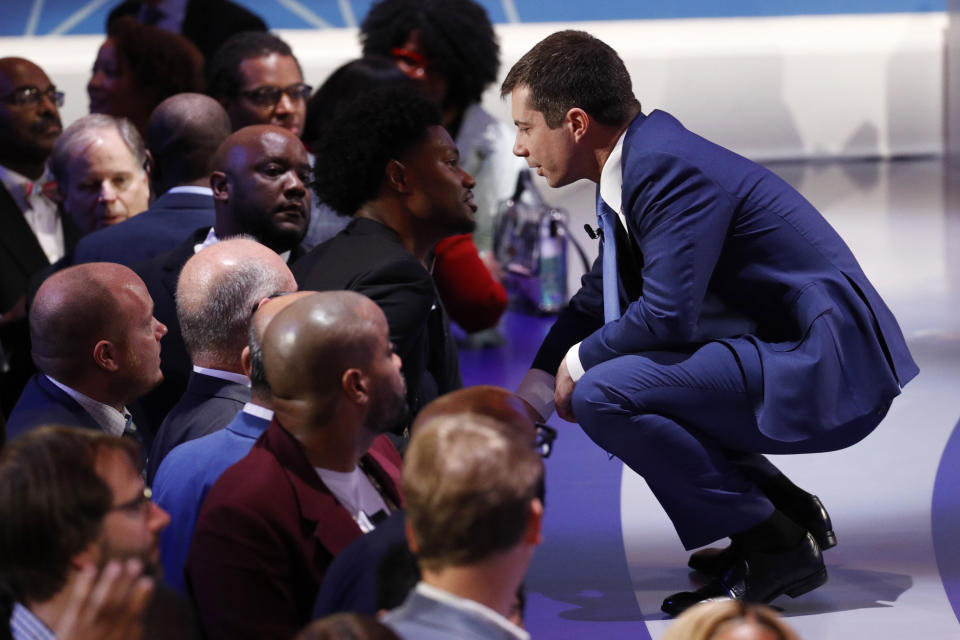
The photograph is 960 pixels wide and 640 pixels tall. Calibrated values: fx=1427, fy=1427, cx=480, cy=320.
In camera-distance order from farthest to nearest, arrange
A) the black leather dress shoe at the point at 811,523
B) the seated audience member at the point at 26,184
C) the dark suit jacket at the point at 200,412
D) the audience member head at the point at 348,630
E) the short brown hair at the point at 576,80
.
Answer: the seated audience member at the point at 26,184 → the black leather dress shoe at the point at 811,523 → the short brown hair at the point at 576,80 → the dark suit jacket at the point at 200,412 → the audience member head at the point at 348,630

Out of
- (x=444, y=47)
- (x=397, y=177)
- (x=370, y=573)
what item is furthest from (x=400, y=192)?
(x=444, y=47)

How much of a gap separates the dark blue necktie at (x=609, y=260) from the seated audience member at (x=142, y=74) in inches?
115

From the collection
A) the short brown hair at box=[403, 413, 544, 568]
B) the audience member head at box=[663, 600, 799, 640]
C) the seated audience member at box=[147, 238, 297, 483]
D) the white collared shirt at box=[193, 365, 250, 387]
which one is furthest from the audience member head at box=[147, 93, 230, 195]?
the audience member head at box=[663, 600, 799, 640]

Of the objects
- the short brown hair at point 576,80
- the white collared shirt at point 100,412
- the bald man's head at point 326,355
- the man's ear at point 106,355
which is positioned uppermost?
the short brown hair at point 576,80

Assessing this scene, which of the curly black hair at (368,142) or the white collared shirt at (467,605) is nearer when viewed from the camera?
the white collared shirt at (467,605)

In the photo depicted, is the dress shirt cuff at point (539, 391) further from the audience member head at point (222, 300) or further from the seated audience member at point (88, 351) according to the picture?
the seated audience member at point (88, 351)

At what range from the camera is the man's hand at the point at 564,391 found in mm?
3428

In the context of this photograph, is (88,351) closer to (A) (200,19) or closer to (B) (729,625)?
(B) (729,625)

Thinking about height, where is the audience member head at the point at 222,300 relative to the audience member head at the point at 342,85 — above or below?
above

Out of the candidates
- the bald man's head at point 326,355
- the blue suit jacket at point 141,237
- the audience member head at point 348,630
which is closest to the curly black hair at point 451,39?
the blue suit jacket at point 141,237

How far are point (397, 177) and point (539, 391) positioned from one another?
2.16 ft

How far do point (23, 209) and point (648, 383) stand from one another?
2.74m

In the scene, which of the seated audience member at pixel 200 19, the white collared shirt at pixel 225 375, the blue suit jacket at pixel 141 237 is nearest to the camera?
the white collared shirt at pixel 225 375

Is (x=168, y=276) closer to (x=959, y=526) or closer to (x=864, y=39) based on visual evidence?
(x=959, y=526)
